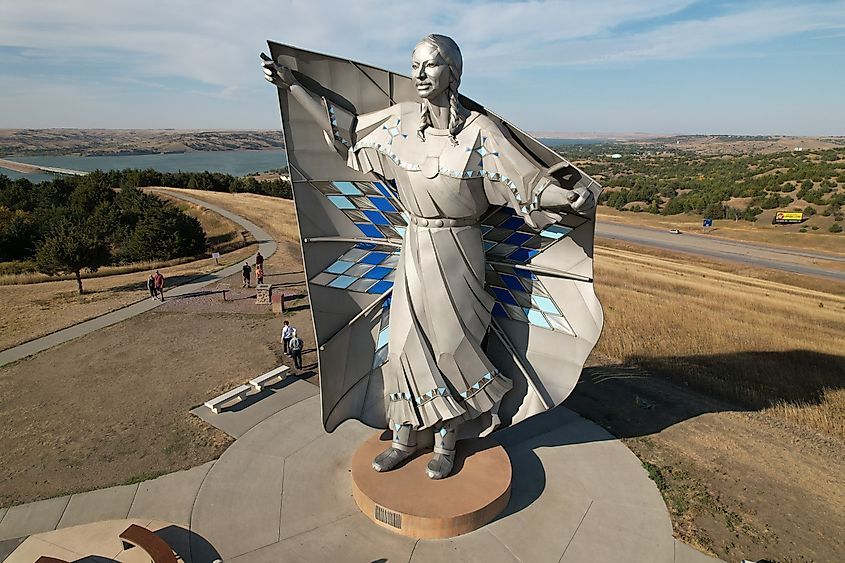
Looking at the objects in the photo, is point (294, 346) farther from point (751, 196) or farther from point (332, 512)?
point (751, 196)

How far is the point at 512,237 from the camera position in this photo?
844 centimetres

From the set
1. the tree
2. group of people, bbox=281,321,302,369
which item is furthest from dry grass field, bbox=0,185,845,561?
the tree

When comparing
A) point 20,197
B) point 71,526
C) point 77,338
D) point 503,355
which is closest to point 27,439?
point 71,526

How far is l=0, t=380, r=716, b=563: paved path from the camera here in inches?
319

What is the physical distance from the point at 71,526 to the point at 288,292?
15289 millimetres

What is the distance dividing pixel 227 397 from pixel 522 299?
315 inches

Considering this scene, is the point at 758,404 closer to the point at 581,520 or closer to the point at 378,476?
the point at 581,520

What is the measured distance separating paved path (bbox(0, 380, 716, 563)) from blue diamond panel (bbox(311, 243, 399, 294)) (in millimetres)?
3746

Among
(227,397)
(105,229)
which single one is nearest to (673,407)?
(227,397)

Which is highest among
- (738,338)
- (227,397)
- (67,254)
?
(67,254)

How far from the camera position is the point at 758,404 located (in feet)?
45.3

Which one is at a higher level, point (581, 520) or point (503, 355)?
point (503, 355)

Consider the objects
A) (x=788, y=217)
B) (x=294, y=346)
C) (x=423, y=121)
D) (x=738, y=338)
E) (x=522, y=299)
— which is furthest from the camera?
(x=788, y=217)

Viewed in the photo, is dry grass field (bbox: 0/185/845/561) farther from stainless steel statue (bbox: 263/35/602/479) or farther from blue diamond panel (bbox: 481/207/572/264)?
blue diamond panel (bbox: 481/207/572/264)
